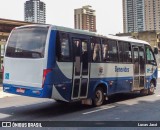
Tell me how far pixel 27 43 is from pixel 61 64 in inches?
57.5

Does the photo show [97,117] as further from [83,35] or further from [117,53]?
[117,53]

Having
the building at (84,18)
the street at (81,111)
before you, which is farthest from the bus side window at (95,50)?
the building at (84,18)

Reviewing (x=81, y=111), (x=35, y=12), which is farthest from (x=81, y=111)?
(x=35, y=12)

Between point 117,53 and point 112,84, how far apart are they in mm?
1449

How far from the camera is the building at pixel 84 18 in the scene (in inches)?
3420

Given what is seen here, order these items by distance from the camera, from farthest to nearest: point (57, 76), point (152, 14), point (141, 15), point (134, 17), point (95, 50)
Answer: point (134, 17) < point (141, 15) < point (152, 14) < point (95, 50) < point (57, 76)

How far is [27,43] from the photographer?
35.3 ft

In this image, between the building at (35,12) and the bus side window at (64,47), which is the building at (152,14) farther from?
the bus side window at (64,47)

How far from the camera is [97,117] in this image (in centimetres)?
1025

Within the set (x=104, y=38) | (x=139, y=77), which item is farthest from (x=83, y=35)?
(x=139, y=77)

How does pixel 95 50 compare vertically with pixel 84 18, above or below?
below

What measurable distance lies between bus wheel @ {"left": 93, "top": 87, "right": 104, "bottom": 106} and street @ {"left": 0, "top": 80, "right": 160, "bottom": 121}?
0.24m

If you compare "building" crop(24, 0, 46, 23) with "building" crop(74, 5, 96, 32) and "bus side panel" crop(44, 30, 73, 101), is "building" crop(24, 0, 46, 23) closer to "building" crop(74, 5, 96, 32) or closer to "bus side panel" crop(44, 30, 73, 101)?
"building" crop(74, 5, 96, 32)

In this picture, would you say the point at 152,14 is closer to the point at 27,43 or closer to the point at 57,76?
the point at 27,43
